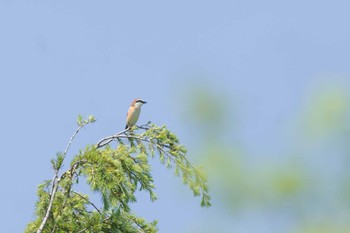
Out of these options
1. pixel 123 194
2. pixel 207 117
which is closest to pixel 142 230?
pixel 123 194

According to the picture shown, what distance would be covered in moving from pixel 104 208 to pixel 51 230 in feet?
2.60

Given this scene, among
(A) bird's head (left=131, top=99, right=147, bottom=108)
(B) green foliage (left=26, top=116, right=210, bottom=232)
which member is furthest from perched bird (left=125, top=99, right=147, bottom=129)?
(B) green foliage (left=26, top=116, right=210, bottom=232)

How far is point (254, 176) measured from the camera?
13.2 ft

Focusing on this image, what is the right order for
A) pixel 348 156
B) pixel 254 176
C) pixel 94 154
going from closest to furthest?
pixel 348 156, pixel 254 176, pixel 94 154

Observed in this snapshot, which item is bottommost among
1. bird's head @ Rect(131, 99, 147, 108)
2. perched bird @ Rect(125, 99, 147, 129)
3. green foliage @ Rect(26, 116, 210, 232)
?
green foliage @ Rect(26, 116, 210, 232)

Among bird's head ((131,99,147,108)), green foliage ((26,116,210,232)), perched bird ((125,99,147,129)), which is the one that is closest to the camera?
green foliage ((26,116,210,232))

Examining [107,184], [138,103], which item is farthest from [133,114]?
[107,184]

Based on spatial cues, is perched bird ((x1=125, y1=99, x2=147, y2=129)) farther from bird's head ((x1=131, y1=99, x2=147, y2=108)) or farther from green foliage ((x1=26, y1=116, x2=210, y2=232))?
green foliage ((x1=26, y1=116, x2=210, y2=232))

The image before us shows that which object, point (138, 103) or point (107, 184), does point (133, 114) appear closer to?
point (138, 103)

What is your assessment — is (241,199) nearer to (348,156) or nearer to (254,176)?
(254,176)

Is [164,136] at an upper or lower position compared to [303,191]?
upper

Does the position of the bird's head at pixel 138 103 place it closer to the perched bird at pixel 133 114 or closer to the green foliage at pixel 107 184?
the perched bird at pixel 133 114

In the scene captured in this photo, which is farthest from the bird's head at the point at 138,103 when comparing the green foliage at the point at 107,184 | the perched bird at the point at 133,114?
the green foliage at the point at 107,184

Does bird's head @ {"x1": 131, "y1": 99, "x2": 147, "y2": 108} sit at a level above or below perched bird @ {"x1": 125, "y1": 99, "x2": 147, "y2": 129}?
above
